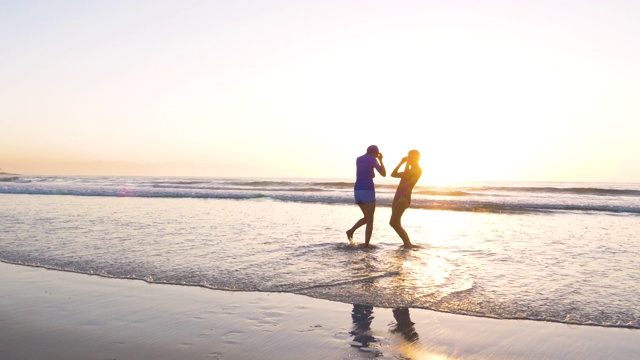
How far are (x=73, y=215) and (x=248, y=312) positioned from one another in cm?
1352

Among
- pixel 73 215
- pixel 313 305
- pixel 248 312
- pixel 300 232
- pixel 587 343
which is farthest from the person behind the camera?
pixel 73 215

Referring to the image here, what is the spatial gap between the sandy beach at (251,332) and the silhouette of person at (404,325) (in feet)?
0.07

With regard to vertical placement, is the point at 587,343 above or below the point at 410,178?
below

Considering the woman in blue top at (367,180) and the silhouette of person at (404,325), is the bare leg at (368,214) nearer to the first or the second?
the woman in blue top at (367,180)

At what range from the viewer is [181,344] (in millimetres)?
4129

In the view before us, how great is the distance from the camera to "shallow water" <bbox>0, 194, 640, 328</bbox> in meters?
5.84

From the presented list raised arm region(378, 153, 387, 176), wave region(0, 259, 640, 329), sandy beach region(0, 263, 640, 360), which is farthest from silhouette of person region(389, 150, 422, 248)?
sandy beach region(0, 263, 640, 360)

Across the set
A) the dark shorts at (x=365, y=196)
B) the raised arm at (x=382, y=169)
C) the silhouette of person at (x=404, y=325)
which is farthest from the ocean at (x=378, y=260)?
the raised arm at (x=382, y=169)

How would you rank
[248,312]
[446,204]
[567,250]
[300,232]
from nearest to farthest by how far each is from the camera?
[248,312], [567,250], [300,232], [446,204]

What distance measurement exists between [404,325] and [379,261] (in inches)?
145

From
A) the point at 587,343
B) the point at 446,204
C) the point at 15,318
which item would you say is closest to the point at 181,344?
the point at 15,318

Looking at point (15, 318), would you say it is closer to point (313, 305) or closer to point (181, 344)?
point (181, 344)

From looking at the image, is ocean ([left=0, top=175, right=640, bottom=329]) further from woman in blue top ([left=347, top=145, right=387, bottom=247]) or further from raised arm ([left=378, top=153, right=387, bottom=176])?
raised arm ([left=378, top=153, right=387, bottom=176])

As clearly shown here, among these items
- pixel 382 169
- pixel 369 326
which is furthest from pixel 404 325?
pixel 382 169
